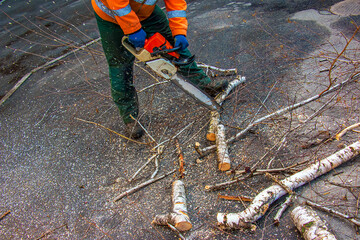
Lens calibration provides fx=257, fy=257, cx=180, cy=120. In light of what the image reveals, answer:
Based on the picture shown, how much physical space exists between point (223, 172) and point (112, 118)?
1653 mm

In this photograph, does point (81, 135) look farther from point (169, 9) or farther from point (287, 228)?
point (287, 228)

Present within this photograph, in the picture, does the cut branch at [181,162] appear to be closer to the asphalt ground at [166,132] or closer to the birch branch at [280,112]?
the asphalt ground at [166,132]

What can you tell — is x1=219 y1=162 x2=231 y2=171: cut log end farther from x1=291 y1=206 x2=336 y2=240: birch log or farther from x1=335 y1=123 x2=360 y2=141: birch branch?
x1=335 y1=123 x2=360 y2=141: birch branch

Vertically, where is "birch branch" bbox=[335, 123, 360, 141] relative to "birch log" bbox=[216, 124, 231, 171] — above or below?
below

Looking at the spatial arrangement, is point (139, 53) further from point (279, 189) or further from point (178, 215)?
point (279, 189)

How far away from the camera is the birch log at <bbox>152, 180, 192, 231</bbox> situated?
1.95 meters

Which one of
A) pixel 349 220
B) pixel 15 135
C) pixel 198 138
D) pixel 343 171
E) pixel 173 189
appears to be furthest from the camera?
pixel 15 135

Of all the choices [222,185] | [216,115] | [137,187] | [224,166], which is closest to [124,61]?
[216,115]

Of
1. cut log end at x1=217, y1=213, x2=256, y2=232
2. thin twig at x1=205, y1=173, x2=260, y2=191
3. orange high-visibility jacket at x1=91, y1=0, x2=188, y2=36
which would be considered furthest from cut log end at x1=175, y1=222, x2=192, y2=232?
orange high-visibility jacket at x1=91, y1=0, x2=188, y2=36

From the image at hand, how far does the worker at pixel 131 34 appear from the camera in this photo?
2217mm

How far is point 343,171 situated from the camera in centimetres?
210

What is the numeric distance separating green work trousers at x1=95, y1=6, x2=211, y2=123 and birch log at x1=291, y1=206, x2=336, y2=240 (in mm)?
1689

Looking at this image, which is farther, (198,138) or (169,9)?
(198,138)

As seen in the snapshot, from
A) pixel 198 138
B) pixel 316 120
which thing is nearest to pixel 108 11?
pixel 198 138
